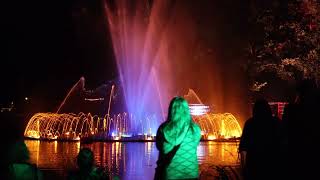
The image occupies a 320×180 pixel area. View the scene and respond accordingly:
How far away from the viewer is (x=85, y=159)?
177 inches

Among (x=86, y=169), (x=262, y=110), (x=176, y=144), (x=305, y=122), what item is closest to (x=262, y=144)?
(x=262, y=110)

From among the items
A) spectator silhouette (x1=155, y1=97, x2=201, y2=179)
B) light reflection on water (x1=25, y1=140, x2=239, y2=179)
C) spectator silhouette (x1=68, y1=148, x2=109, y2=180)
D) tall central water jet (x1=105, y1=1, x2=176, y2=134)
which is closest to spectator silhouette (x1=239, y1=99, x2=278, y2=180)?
spectator silhouette (x1=155, y1=97, x2=201, y2=179)

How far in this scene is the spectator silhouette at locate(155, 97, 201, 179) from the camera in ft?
17.4

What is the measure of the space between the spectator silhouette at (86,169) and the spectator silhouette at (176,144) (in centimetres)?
90

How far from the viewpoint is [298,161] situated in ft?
25.8

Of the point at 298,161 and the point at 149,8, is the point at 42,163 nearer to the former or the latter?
the point at 298,161

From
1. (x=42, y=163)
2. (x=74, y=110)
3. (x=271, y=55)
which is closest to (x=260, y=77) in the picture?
(x=271, y=55)

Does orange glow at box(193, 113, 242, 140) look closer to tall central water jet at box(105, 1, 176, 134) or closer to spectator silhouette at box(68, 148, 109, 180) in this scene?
tall central water jet at box(105, 1, 176, 134)

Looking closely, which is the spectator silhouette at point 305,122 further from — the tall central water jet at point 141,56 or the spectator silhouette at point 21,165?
the tall central water jet at point 141,56

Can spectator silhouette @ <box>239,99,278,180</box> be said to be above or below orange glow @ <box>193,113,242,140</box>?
below

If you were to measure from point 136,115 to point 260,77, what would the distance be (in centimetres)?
904

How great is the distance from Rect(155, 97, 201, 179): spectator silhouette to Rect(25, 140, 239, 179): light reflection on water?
515 centimetres

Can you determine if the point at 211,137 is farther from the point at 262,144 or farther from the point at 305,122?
the point at 262,144

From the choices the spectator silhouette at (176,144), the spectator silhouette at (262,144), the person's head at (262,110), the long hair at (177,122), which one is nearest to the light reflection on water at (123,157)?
the spectator silhouette at (262,144)
